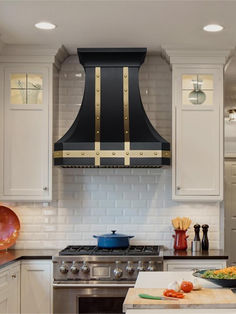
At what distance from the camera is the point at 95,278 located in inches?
187

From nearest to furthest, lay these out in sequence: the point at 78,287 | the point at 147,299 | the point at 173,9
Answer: the point at 147,299 < the point at 173,9 < the point at 78,287

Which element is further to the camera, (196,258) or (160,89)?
(160,89)

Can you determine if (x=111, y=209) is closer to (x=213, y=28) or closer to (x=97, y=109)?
(x=97, y=109)

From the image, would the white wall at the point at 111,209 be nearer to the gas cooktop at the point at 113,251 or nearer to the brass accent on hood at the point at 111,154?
the gas cooktop at the point at 113,251

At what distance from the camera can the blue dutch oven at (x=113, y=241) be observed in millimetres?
5098

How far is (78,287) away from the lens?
4.73 metres

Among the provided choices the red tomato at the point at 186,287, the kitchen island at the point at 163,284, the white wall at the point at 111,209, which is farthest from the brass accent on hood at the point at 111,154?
the red tomato at the point at 186,287

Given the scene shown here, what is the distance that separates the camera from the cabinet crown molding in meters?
5.18

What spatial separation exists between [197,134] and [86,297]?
1775 mm

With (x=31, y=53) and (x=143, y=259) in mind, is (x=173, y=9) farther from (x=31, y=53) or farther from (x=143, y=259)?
(x=143, y=259)

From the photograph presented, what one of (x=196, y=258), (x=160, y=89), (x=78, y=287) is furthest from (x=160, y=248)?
(x=160, y=89)

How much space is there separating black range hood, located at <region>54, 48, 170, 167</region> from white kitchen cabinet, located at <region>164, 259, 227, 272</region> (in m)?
0.86

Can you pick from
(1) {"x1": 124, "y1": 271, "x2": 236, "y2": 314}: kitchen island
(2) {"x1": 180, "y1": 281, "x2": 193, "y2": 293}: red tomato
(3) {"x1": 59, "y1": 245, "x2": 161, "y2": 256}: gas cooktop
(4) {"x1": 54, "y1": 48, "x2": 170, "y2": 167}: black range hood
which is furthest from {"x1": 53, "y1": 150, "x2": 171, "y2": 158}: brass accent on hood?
(2) {"x1": 180, "y1": 281, "x2": 193, "y2": 293}: red tomato

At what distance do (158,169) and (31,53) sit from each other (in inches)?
63.9
